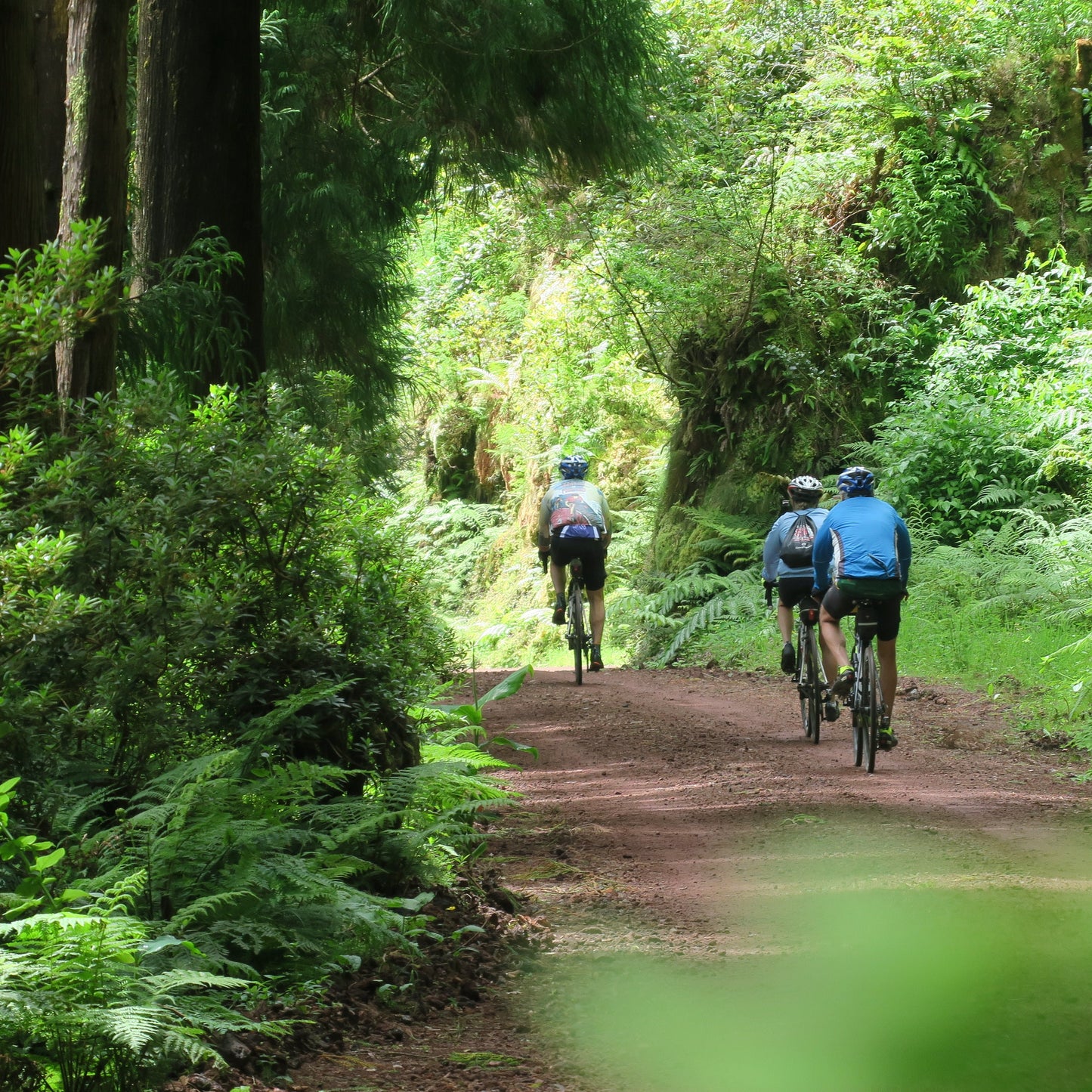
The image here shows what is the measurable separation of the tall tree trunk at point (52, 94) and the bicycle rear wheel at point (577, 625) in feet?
23.7

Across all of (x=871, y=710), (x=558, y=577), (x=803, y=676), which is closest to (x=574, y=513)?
(x=558, y=577)

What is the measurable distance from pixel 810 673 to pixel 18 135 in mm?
6803

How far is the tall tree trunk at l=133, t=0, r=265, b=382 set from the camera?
7699 millimetres

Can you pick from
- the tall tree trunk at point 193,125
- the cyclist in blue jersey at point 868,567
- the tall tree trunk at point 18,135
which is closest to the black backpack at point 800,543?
the cyclist in blue jersey at point 868,567

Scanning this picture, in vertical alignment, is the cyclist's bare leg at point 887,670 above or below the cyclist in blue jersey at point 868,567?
below

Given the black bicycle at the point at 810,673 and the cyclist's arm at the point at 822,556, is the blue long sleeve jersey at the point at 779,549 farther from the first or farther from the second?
the cyclist's arm at the point at 822,556

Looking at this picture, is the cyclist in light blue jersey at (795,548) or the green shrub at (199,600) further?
the cyclist in light blue jersey at (795,548)

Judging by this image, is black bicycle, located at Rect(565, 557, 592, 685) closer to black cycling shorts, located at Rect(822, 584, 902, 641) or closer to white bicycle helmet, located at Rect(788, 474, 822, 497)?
white bicycle helmet, located at Rect(788, 474, 822, 497)

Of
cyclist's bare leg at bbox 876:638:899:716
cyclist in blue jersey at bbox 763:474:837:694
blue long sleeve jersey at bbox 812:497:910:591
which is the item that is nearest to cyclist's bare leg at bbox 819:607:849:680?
cyclist's bare leg at bbox 876:638:899:716

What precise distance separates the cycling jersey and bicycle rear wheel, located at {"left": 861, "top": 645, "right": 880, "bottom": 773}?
15.7 feet

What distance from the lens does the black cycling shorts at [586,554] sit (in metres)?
12.6

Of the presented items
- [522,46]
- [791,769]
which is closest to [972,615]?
[791,769]

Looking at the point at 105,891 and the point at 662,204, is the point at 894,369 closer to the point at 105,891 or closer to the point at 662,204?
the point at 662,204

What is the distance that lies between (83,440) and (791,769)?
5292mm
